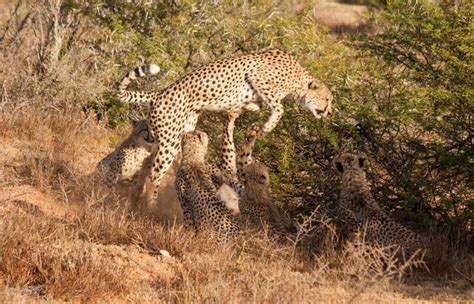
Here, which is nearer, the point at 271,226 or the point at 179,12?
the point at 271,226

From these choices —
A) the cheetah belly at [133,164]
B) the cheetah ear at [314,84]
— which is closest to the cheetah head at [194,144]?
the cheetah belly at [133,164]

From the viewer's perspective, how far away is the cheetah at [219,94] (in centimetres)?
801

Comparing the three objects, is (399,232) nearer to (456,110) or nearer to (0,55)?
(456,110)

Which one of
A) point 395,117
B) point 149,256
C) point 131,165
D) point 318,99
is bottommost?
point 131,165

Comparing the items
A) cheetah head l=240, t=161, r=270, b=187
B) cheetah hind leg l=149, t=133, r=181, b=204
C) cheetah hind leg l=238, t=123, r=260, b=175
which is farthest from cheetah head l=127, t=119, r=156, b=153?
cheetah head l=240, t=161, r=270, b=187

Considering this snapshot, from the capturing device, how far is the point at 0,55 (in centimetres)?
1080

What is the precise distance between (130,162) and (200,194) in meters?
1.53

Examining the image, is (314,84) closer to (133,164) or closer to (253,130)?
(253,130)

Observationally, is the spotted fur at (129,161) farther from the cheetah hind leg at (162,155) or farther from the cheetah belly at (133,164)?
the cheetah hind leg at (162,155)

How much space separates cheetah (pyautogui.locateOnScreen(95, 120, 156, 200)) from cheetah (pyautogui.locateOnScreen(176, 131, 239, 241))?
2.15 ft

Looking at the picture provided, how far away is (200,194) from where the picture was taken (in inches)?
274

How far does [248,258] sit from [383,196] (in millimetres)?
1941

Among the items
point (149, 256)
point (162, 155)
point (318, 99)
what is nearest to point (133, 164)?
point (162, 155)

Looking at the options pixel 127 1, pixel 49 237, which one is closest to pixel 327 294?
pixel 49 237
